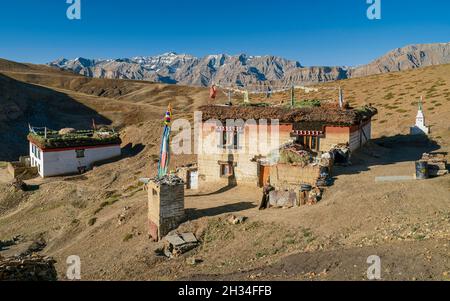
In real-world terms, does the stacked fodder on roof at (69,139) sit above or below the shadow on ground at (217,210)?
above

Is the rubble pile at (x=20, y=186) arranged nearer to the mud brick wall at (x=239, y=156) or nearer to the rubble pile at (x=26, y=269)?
the mud brick wall at (x=239, y=156)

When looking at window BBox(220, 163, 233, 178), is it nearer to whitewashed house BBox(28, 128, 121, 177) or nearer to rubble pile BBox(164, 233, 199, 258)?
rubble pile BBox(164, 233, 199, 258)

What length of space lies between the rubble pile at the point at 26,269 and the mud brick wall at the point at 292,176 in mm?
13751

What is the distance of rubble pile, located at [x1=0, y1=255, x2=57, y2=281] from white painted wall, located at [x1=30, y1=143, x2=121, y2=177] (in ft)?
95.3

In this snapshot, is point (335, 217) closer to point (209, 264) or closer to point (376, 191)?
point (376, 191)

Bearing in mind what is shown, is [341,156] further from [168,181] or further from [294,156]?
[168,181]

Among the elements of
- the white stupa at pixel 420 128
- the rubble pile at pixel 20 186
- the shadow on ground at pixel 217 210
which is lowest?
the rubble pile at pixel 20 186

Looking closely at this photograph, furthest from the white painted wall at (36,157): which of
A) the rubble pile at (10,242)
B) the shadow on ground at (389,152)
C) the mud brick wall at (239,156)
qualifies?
the shadow on ground at (389,152)

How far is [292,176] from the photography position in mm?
24906

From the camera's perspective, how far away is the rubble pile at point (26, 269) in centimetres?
1346

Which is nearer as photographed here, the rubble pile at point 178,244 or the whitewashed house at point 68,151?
the rubble pile at point 178,244

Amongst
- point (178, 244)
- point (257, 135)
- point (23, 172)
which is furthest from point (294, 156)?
point (23, 172)

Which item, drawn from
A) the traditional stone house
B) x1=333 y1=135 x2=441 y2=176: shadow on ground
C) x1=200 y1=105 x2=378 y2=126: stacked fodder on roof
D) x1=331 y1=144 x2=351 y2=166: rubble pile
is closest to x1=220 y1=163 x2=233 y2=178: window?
the traditional stone house
